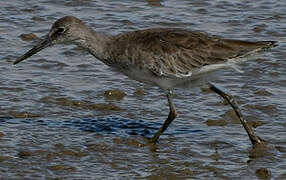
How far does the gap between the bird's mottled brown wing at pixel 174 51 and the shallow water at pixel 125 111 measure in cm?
80

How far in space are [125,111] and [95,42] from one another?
1038 millimetres

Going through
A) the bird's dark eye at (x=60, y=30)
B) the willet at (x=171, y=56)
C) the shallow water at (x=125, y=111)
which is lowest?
the shallow water at (x=125, y=111)

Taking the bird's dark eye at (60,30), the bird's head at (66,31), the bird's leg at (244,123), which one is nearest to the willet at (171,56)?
the bird's leg at (244,123)

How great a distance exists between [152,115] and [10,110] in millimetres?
1608

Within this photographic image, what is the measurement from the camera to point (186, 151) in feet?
27.8

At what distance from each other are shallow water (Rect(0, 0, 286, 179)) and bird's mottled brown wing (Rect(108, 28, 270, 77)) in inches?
31.4

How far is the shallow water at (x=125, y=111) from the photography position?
807 cm

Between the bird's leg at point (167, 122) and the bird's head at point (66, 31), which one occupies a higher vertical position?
the bird's head at point (66, 31)

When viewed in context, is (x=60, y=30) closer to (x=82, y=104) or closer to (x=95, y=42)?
(x=95, y=42)

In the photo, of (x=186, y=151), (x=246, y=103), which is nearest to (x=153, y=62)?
(x=186, y=151)

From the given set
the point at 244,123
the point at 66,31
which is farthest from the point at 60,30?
the point at 244,123

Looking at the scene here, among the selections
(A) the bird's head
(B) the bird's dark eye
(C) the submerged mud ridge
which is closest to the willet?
(A) the bird's head

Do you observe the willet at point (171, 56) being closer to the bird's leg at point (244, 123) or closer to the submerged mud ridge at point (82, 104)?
the bird's leg at point (244, 123)

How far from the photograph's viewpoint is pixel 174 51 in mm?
8727
